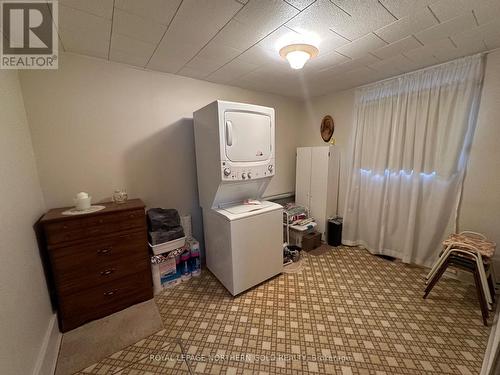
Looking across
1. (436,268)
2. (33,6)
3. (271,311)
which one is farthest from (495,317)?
(33,6)

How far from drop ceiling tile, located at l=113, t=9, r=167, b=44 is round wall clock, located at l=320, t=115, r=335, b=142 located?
2.64 m

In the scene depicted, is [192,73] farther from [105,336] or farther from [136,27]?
[105,336]

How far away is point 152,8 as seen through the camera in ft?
4.08

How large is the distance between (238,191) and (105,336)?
67.4 inches

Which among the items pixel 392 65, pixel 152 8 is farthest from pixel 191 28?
pixel 392 65

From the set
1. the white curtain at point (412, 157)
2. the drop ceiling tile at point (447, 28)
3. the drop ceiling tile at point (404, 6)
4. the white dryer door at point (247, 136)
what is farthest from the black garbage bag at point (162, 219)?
the drop ceiling tile at point (447, 28)

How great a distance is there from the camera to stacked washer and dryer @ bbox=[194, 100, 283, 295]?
1908mm

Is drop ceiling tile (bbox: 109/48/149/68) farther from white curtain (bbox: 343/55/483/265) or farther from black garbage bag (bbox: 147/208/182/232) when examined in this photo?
white curtain (bbox: 343/55/483/265)

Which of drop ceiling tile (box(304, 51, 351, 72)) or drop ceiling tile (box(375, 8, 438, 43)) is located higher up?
drop ceiling tile (box(304, 51, 351, 72))

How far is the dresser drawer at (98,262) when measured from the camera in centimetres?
160

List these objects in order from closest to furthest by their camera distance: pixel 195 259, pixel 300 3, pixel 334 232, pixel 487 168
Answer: pixel 300 3 < pixel 487 168 < pixel 195 259 < pixel 334 232

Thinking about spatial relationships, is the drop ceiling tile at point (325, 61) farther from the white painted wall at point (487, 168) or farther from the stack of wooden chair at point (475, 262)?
the stack of wooden chair at point (475, 262)

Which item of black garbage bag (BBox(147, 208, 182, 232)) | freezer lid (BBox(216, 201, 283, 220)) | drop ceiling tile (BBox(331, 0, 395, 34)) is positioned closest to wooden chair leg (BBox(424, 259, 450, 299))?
freezer lid (BBox(216, 201, 283, 220))

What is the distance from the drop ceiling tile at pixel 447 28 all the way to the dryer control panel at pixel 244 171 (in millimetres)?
1635
